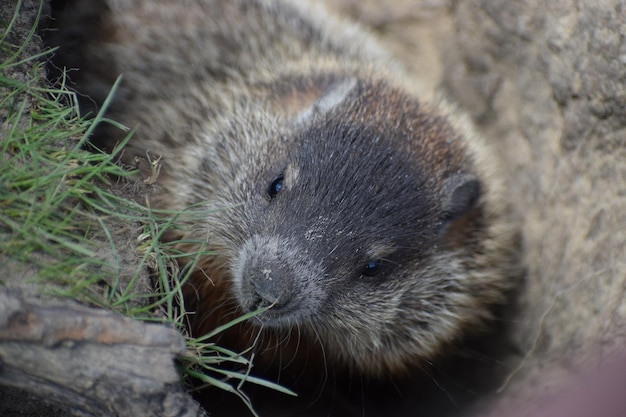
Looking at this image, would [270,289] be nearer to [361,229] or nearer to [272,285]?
[272,285]

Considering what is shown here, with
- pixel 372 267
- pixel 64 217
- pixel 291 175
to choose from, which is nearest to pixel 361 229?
pixel 372 267

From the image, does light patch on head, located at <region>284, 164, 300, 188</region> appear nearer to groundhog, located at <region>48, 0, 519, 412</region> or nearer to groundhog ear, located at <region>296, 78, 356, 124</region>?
groundhog, located at <region>48, 0, 519, 412</region>

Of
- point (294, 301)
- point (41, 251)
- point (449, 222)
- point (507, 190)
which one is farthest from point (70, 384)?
point (507, 190)

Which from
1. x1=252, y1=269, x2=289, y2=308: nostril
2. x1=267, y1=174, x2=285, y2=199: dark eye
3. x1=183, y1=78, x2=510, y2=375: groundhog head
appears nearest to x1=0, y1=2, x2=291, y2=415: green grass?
x1=252, y1=269, x2=289, y2=308: nostril

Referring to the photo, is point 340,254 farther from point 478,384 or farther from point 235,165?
point 478,384

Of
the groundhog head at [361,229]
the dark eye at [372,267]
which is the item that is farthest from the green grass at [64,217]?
the dark eye at [372,267]
